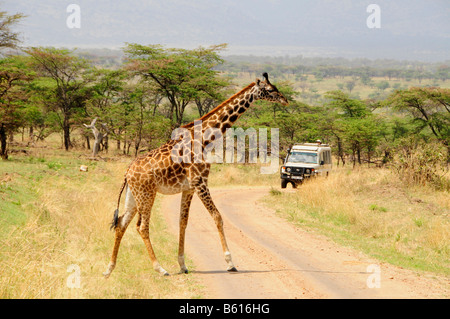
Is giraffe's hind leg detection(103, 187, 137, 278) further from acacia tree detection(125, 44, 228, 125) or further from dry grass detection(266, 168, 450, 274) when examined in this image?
acacia tree detection(125, 44, 228, 125)

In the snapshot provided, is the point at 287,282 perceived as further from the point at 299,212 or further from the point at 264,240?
the point at 299,212

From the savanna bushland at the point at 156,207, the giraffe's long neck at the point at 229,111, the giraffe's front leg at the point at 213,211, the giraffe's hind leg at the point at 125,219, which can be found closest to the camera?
the savanna bushland at the point at 156,207

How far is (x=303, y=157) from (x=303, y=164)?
2.01 ft

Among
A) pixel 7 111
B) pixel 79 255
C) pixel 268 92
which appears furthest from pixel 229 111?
pixel 7 111

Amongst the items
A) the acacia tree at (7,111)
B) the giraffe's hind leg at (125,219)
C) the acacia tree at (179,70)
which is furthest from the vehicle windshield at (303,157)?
the giraffe's hind leg at (125,219)

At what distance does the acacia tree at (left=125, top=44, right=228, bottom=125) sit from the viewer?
107ft

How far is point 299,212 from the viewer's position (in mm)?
15797

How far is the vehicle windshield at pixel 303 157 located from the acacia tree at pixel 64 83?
21844 millimetres

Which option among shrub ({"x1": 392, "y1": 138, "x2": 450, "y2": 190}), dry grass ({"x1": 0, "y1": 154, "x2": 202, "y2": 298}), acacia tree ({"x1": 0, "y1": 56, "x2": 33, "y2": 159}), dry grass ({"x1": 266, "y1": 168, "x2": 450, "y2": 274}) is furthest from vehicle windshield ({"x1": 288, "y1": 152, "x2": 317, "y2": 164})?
acacia tree ({"x1": 0, "y1": 56, "x2": 33, "y2": 159})

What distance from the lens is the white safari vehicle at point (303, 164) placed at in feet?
71.9

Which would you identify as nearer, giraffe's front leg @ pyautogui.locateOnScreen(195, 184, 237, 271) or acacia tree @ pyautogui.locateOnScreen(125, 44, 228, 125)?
giraffe's front leg @ pyautogui.locateOnScreen(195, 184, 237, 271)

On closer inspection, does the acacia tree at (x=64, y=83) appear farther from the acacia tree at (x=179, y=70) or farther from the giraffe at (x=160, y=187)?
the giraffe at (x=160, y=187)
